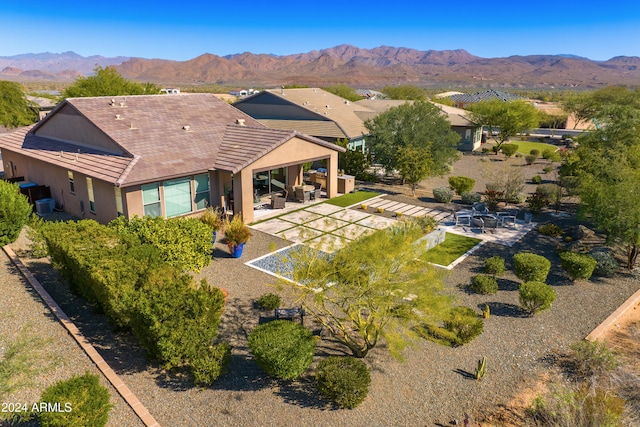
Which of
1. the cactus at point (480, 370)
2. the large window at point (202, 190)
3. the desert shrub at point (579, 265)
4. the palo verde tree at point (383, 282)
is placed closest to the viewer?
the palo verde tree at point (383, 282)

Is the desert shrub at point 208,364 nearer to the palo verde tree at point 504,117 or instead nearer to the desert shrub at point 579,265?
the desert shrub at point 579,265

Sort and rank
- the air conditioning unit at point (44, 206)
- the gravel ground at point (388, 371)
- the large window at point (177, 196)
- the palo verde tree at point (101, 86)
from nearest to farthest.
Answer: the gravel ground at point (388, 371) < the large window at point (177, 196) < the air conditioning unit at point (44, 206) < the palo verde tree at point (101, 86)

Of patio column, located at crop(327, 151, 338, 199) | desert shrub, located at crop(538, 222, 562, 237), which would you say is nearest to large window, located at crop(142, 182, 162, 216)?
patio column, located at crop(327, 151, 338, 199)

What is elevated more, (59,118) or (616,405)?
(59,118)

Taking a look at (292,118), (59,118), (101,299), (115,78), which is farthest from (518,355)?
(115,78)

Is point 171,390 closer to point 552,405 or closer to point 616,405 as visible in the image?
point 552,405

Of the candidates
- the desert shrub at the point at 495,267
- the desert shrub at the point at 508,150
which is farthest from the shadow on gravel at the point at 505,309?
the desert shrub at the point at 508,150
